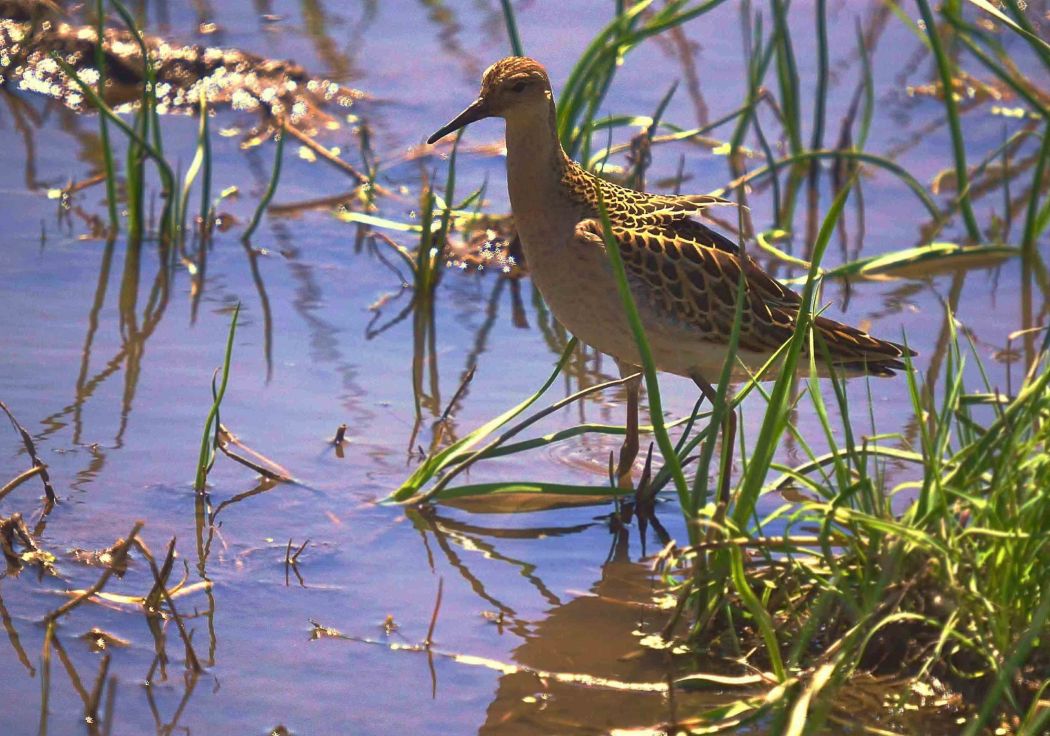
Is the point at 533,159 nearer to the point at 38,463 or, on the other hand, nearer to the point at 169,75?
the point at 38,463

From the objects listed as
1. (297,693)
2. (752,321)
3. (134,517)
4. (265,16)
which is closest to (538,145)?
(752,321)

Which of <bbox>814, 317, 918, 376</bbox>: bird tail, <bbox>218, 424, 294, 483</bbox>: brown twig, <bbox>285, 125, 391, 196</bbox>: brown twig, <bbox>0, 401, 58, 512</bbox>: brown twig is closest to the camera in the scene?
<bbox>0, 401, 58, 512</bbox>: brown twig

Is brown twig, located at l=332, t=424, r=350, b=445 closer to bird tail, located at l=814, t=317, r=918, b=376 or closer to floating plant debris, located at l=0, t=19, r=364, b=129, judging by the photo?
bird tail, located at l=814, t=317, r=918, b=376

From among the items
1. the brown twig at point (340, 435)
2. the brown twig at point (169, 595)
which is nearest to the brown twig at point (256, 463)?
the brown twig at point (340, 435)

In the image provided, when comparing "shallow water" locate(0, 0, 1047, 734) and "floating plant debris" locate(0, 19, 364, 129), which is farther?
"floating plant debris" locate(0, 19, 364, 129)

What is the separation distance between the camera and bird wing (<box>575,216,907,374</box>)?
5.71 m

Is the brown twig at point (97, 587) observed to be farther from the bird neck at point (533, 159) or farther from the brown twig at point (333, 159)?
the brown twig at point (333, 159)

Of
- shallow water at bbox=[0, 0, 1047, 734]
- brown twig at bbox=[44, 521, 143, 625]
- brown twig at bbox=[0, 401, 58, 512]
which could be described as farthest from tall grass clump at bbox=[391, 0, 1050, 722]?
brown twig at bbox=[0, 401, 58, 512]

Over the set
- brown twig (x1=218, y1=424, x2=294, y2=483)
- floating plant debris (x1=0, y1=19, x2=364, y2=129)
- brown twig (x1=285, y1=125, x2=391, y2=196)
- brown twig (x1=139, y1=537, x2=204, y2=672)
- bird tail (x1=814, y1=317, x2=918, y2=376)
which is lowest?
brown twig (x1=139, y1=537, x2=204, y2=672)

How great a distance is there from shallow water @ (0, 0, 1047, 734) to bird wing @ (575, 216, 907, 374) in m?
0.49

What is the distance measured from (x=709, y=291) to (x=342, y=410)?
1481mm

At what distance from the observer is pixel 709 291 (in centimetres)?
578

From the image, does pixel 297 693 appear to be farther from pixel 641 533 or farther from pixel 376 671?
pixel 641 533

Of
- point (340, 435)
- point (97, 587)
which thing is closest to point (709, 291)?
point (340, 435)
